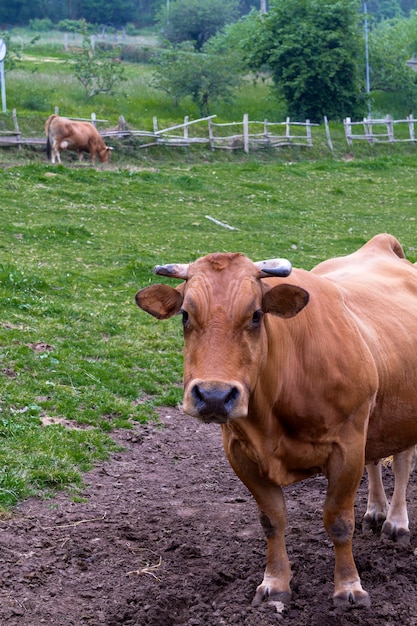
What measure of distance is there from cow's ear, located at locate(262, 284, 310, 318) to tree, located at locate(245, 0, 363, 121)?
40.5 metres

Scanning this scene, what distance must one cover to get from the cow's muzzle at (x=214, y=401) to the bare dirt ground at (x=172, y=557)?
1.44 meters

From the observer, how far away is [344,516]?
17.3 ft

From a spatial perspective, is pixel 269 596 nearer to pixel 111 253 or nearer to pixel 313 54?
pixel 111 253

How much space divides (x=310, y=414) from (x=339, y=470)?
398 mm

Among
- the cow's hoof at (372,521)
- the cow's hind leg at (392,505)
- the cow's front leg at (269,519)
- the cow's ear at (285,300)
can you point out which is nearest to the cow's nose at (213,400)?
the cow's ear at (285,300)

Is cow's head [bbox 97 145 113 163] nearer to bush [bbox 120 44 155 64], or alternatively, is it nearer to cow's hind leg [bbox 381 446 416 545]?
cow's hind leg [bbox 381 446 416 545]

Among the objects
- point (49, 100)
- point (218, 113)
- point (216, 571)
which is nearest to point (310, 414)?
point (216, 571)

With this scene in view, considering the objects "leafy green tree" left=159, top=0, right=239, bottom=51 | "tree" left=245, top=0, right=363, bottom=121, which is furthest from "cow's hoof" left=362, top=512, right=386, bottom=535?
"leafy green tree" left=159, top=0, right=239, bottom=51

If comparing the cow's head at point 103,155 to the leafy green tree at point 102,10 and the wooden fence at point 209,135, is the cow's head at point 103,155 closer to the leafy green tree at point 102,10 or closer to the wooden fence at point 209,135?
the wooden fence at point 209,135

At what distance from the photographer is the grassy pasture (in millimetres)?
8430

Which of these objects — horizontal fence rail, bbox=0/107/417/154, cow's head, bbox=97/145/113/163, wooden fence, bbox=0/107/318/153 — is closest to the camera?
cow's head, bbox=97/145/113/163

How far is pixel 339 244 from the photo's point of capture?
1888 centimetres

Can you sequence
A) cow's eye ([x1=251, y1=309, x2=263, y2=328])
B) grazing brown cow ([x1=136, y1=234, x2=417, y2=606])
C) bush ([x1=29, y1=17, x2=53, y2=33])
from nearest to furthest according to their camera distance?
1. grazing brown cow ([x1=136, y1=234, x2=417, y2=606])
2. cow's eye ([x1=251, y1=309, x2=263, y2=328])
3. bush ([x1=29, y1=17, x2=53, y2=33])

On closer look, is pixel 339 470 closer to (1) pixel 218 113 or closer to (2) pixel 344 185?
(2) pixel 344 185
